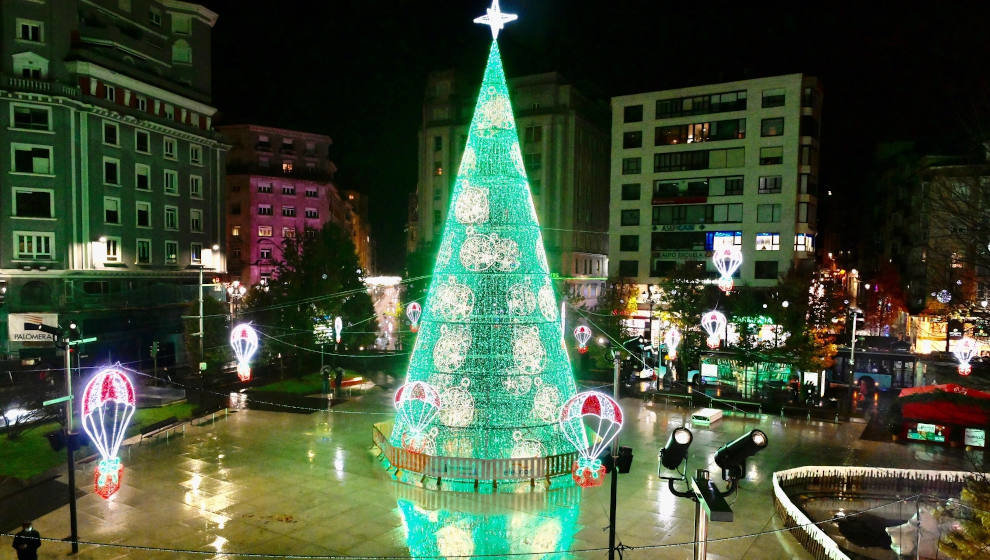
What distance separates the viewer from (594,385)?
115 feet

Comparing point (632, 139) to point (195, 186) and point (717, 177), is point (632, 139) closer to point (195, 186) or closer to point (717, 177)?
point (717, 177)

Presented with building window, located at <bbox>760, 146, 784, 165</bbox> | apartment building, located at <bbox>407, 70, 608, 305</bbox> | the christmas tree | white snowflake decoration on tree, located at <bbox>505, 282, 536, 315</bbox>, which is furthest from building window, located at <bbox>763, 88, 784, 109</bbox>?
white snowflake decoration on tree, located at <bbox>505, 282, 536, 315</bbox>

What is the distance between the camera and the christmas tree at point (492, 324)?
1731 cm

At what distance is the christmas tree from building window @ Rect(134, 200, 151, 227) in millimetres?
32875

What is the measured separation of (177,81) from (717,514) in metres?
48.8

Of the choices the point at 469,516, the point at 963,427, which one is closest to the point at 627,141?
the point at 963,427

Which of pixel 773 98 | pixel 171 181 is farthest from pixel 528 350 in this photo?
pixel 773 98

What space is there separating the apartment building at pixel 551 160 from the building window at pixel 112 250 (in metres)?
27.6

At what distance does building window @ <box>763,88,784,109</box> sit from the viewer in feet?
153

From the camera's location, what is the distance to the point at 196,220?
46312 millimetres

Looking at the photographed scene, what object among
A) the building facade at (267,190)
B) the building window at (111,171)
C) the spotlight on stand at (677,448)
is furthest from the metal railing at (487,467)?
the building facade at (267,190)

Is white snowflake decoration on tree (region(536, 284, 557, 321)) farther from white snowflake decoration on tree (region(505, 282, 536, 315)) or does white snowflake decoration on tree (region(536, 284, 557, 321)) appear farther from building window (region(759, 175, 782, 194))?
building window (region(759, 175, 782, 194))

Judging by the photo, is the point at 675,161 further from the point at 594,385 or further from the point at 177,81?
the point at 177,81

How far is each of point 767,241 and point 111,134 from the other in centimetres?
4847
